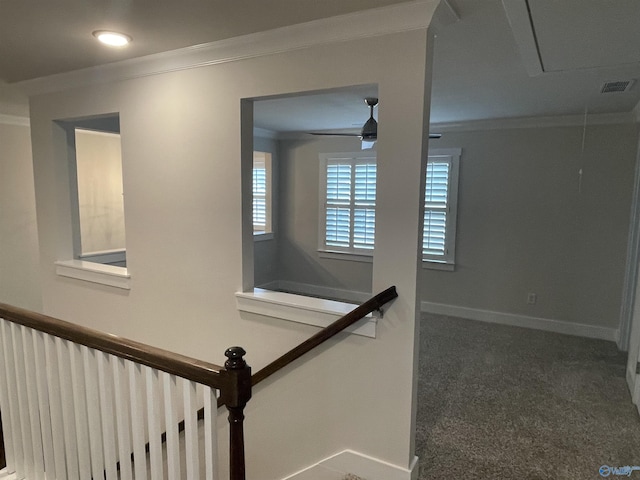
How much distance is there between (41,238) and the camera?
11.7 feet

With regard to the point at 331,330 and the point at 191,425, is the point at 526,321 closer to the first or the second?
the point at 331,330

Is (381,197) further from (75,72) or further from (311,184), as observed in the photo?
(311,184)

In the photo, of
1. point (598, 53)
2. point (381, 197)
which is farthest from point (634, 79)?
point (381, 197)

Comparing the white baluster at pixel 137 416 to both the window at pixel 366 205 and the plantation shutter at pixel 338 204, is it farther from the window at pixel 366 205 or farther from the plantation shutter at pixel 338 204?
the plantation shutter at pixel 338 204

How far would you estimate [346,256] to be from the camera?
19.7ft

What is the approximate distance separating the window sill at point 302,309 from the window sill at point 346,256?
341 cm

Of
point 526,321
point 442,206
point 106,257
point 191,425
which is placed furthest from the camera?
point 442,206

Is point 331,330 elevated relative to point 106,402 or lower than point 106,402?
elevated

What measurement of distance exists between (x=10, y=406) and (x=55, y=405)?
408mm

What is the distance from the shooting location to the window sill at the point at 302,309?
211cm

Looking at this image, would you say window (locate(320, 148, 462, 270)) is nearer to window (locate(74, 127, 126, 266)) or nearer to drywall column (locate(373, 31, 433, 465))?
window (locate(74, 127, 126, 266))

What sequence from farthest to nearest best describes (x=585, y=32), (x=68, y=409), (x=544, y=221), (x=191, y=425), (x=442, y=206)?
1. (x=442, y=206)
2. (x=544, y=221)
3. (x=585, y=32)
4. (x=68, y=409)
5. (x=191, y=425)
